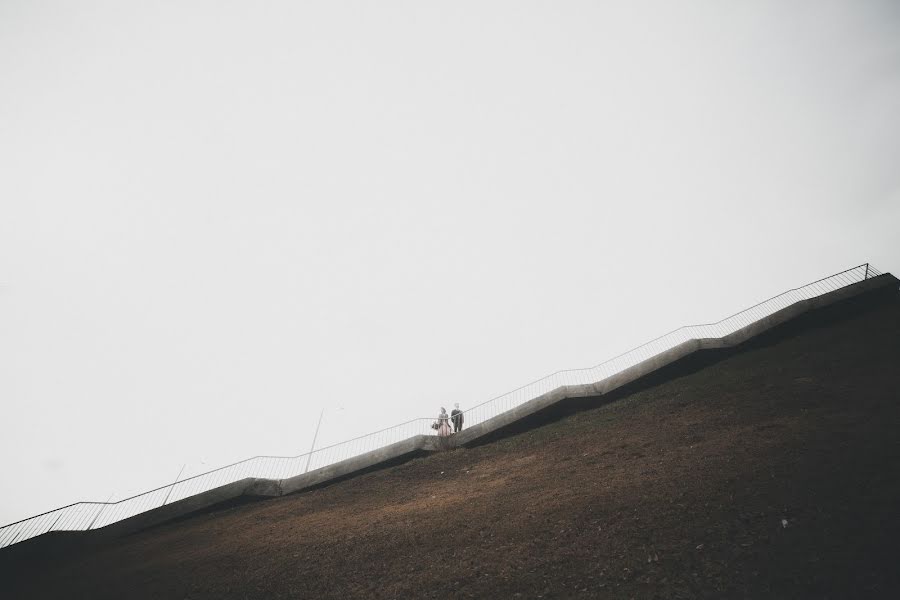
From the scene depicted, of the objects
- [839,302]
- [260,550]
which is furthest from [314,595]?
[839,302]

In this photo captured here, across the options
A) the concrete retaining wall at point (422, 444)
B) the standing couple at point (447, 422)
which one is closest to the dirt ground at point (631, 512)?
the concrete retaining wall at point (422, 444)

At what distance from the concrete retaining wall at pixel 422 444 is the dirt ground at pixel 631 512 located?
0.38 m

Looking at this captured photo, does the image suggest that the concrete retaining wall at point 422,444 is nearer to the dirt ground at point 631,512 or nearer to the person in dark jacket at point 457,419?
the dirt ground at point 631,512

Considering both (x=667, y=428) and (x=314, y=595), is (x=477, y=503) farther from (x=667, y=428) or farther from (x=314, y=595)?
(x=667, y=428)

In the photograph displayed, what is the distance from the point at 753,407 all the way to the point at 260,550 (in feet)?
36.4

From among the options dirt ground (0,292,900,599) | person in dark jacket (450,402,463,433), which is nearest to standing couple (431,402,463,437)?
person in dark jacket (450,402,463,433)

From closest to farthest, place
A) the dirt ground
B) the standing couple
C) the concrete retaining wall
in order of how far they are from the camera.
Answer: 1. the dirt ground
2. the concrete retaining wall
3. the standing couple

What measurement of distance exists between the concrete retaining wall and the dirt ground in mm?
385

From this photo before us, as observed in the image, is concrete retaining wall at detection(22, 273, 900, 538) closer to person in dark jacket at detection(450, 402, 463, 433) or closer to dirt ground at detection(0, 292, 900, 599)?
dirt ground at detection(0, 292, 900, 599)

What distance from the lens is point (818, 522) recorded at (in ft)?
13.4

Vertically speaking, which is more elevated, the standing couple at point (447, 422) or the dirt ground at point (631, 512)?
the standing couple at point (447, 422)

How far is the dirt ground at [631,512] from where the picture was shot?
12.9 feet

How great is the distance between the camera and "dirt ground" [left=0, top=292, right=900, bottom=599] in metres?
3.92

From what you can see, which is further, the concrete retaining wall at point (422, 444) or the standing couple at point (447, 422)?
the standing couple at point (447, 422)
